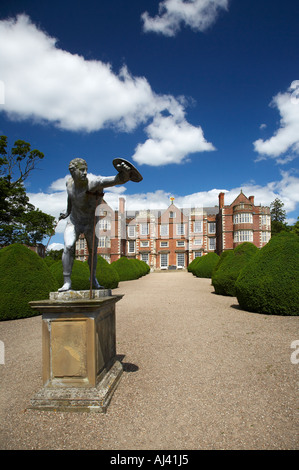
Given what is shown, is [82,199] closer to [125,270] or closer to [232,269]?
[232,269]

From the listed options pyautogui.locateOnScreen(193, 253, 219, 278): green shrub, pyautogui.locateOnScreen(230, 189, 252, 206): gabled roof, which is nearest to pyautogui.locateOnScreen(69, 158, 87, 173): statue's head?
pyautogui.locateOnScreen(193, 253, 219, 278): green shrub

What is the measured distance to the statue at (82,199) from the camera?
11.7 feet

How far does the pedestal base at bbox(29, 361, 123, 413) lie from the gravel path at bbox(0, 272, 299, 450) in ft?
0.25

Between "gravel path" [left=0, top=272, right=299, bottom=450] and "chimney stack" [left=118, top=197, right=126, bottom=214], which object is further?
"chimney stack" [left=118, top=197, right=126, bottom=214]

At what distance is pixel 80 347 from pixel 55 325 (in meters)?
0.39

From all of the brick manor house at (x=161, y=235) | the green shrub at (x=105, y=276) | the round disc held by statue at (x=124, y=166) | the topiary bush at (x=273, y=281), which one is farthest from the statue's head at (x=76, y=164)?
the brick manor house at (x=161, y=235)

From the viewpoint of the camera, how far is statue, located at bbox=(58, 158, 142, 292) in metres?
3.58

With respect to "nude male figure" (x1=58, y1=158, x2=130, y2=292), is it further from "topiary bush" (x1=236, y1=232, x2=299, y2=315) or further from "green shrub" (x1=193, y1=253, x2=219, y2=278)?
"green shrub" (x1=193, y1=253, x2=219, y2=278)

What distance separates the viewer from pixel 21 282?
852 centimetres

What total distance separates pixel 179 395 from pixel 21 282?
6480mm

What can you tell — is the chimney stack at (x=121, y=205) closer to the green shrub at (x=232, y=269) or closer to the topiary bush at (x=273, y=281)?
the green shrub at (x=232, y=269)

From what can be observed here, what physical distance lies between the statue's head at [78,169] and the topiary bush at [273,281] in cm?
617

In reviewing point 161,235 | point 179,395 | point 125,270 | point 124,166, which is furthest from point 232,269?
point 161,235
